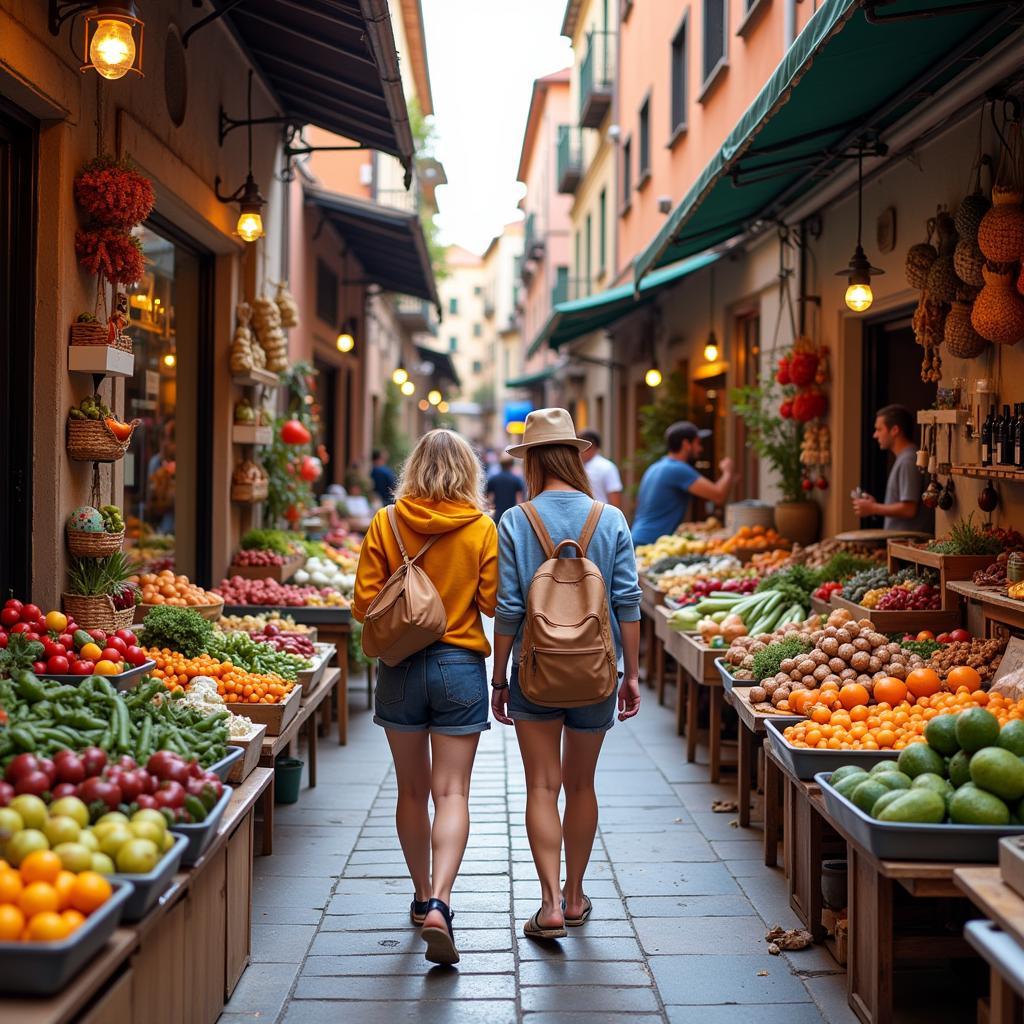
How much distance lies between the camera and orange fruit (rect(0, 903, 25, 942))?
287cm

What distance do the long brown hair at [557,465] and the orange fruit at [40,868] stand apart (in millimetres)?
2494

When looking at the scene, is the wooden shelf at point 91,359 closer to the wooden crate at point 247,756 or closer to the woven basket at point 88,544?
the woven basket at point 88,544

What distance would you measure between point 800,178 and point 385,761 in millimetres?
5177

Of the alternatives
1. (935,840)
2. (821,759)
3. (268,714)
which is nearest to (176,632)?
(268,714)

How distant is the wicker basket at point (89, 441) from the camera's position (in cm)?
587

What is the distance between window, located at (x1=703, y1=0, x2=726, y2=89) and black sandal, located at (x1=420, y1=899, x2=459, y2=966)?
36.5 ft

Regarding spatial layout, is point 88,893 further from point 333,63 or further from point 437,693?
point 333,63

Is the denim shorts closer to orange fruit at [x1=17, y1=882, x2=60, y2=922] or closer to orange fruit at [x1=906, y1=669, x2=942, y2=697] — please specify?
orange fruit at [x1=906, y1=669, x2=942, y2=697]

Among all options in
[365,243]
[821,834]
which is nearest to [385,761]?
[821,834]

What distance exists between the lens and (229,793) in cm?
407

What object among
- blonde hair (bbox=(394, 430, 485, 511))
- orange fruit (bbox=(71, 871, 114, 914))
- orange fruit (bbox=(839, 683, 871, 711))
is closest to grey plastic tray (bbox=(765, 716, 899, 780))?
orange fruit (bbox=(839, 683, 871, 711))

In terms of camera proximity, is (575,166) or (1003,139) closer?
(1003,139)

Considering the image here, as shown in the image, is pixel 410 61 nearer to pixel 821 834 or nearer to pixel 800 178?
pixel 800 178

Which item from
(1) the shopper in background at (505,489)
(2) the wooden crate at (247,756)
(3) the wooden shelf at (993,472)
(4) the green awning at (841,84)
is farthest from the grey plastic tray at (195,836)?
(1) the shopper in background at (505,489)
